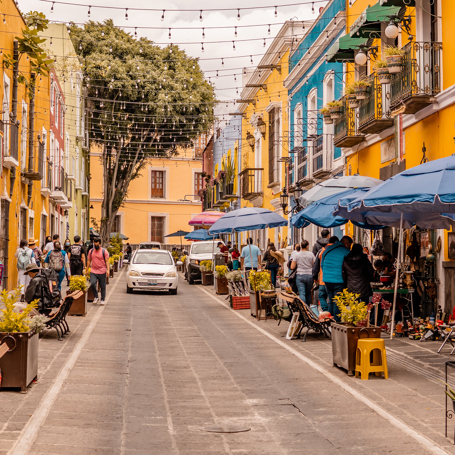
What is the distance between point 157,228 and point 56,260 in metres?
42.6

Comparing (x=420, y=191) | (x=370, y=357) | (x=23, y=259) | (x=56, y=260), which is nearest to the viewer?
(x=370, y=357)

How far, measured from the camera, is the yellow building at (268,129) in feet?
91.9

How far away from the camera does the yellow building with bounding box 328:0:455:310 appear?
43.3ft

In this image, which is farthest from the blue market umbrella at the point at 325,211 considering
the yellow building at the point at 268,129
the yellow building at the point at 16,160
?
the yellow building at the point at 268,129

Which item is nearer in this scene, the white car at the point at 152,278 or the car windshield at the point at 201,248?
the white car at the point at 152,278

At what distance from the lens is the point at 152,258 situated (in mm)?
24656

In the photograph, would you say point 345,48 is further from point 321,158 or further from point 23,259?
point 23,259

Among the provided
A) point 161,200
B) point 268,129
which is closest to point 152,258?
point 268,129

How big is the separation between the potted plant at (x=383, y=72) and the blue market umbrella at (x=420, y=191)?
4.96 m

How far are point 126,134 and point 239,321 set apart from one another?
26.3 m

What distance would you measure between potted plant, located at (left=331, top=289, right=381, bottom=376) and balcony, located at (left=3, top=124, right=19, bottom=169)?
1253cm

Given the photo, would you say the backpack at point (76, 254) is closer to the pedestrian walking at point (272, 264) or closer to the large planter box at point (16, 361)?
the pedestrian walking at point (272, 264)

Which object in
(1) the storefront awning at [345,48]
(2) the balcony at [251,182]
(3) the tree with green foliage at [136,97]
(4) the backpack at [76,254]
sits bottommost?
(4) the backpack at [76,254]

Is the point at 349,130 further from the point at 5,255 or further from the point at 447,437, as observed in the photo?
the point at 447,437
